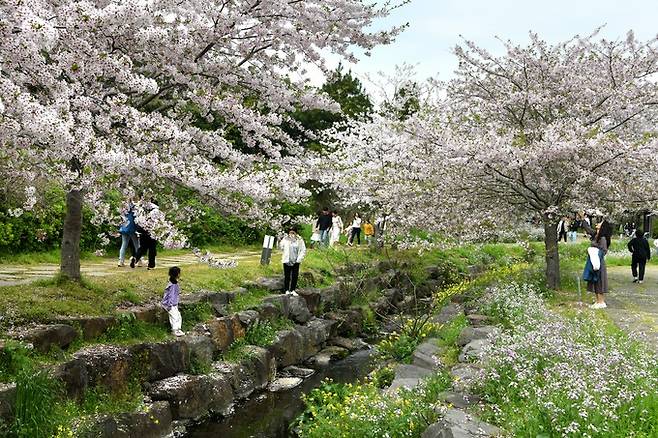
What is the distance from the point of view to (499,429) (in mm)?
5535

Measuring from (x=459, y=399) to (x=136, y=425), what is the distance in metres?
4.43

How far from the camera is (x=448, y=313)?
14.2 meters

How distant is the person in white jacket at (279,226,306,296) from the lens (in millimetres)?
13516

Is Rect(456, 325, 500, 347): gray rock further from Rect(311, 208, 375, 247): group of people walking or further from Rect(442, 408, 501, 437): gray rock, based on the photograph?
Rect(311, 208, 375, 247): group of people walking

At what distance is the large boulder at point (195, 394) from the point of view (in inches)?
358

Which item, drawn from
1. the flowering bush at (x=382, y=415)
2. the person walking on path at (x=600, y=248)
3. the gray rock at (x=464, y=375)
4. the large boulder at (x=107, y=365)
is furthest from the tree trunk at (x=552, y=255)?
the large boulder at (x=107, y=365)

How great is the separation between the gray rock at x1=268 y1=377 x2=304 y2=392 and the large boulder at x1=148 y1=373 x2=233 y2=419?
1177 mm

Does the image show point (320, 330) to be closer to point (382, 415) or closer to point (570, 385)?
point (382, 415)

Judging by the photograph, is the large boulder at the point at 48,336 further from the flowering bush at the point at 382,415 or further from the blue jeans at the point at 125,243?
the blue jeans at the point at 125,243

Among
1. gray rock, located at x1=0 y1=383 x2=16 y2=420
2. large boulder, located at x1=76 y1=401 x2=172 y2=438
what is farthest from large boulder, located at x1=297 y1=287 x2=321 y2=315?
gray rock, located at x1=0 y1=383 x2=16 y2=420

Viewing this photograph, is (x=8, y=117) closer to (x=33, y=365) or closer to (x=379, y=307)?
(x=33, y=365)

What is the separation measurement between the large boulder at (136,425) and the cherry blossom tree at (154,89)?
Result: 9.39 feet

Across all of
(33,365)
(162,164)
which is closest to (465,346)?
(162,164)

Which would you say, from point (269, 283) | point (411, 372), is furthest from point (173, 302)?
point (269, 283)
